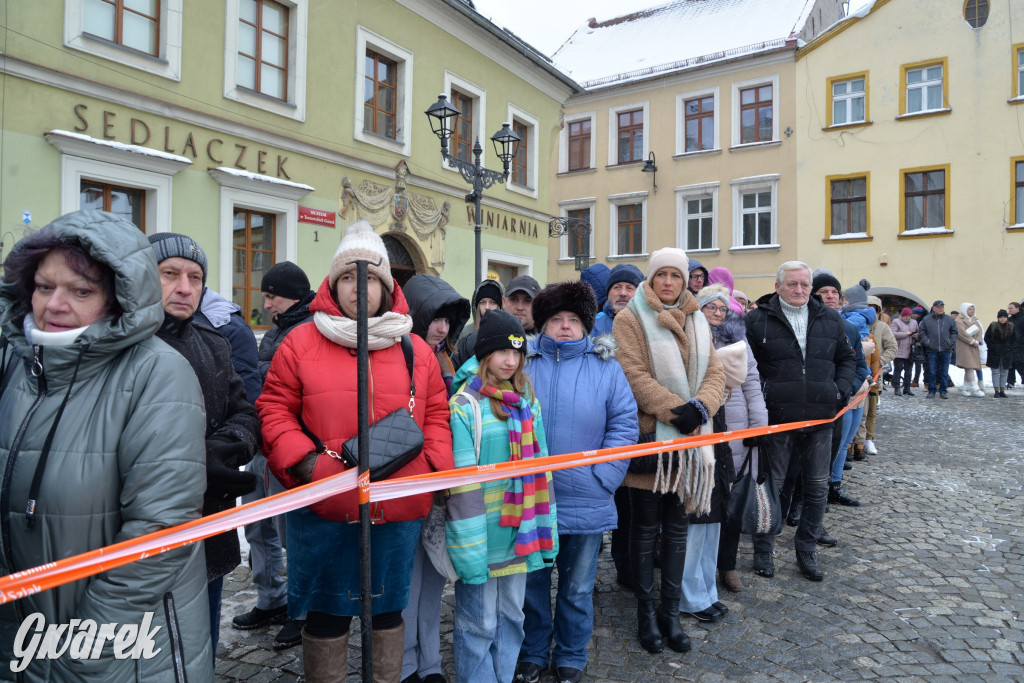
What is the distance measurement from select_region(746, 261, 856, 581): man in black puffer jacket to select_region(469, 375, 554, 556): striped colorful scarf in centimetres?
231

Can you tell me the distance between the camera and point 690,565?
3.79 meters

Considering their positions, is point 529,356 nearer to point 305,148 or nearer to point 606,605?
point 606,605

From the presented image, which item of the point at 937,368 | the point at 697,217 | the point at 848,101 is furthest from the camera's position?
the point at 697,217

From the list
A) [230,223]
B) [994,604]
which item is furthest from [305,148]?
[994,604]

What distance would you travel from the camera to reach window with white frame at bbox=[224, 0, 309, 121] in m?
9.23

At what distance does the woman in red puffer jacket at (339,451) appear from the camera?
248cm

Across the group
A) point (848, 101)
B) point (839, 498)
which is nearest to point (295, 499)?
point (839, 498)

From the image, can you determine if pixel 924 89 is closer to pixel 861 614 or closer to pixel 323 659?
pixel 861 614

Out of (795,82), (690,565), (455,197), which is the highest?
(795,82)

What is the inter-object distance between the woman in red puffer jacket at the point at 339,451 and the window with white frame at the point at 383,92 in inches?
377

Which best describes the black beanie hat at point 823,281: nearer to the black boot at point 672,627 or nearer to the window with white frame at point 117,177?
the black boot at point 672,627

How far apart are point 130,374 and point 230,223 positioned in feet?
27.3

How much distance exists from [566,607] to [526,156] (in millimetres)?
13974

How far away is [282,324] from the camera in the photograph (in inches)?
151
